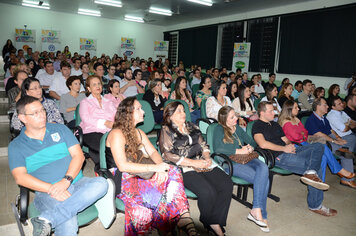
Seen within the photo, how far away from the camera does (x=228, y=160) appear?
95.4 inches

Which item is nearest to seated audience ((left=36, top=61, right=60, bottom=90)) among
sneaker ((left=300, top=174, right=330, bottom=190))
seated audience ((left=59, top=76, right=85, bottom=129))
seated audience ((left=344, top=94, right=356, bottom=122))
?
seated audience ((left=59, top=76, right=85, bottom=129))

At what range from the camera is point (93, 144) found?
2.84m

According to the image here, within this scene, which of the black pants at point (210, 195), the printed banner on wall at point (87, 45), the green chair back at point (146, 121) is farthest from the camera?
the printed banner on wall at point (87, 45)

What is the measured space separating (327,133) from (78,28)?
13.0 m

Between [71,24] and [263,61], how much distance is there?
9.79 meters

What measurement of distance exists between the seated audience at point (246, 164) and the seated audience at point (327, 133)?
1205 mm

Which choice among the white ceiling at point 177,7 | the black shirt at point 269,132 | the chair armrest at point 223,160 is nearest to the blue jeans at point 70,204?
the chair armrest at point 223,160

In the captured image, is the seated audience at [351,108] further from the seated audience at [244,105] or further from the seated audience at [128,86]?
the seated audience at [128,86]

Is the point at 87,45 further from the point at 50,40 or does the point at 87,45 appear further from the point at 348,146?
the point at 348,146

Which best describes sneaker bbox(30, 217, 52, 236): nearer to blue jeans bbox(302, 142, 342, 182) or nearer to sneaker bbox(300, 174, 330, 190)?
sneaker bbox(300, 174, 330, 190)

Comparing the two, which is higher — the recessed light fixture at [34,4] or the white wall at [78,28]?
the recessed light fixture at [34,4]

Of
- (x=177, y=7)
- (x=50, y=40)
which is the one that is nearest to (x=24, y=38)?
(x=50, y=40)

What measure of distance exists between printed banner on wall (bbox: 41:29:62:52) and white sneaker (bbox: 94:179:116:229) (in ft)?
40.5

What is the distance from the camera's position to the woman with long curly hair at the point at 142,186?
187 cm
